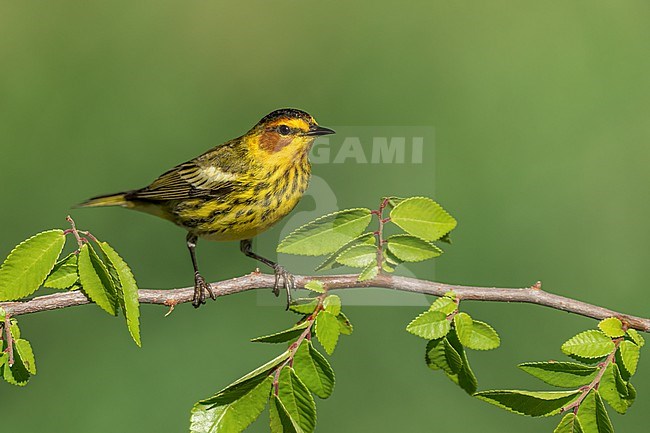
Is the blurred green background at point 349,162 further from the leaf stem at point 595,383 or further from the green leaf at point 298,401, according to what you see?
the green leaf at point 298,401

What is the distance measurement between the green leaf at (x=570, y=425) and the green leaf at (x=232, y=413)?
73 cm

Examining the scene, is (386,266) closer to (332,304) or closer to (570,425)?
(332,304)

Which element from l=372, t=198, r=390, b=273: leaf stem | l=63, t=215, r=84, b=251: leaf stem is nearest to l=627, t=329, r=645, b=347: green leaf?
l=372, t=198, r=390, b=273: leaf stem

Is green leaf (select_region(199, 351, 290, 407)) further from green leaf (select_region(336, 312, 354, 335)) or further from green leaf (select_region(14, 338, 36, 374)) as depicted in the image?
green leaf (select_region(14, 338, 36, 374))

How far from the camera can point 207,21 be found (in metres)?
8.20

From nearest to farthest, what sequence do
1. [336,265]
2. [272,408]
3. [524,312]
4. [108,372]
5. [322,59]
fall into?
[272,408] → [336,265] → [108,372] → [524,312] → [322,59]

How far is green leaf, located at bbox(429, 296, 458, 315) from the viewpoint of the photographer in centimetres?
231

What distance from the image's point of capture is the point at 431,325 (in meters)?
2.30

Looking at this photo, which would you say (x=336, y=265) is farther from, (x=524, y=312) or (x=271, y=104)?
(x=271, y=104)

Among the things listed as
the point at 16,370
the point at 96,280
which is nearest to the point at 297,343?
the point at 96,280

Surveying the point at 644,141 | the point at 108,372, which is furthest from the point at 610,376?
the point at 644,141

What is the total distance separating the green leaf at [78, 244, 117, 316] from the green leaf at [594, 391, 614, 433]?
123cm

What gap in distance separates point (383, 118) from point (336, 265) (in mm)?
4170

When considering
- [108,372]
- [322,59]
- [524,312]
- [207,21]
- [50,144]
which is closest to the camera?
[108,372]
